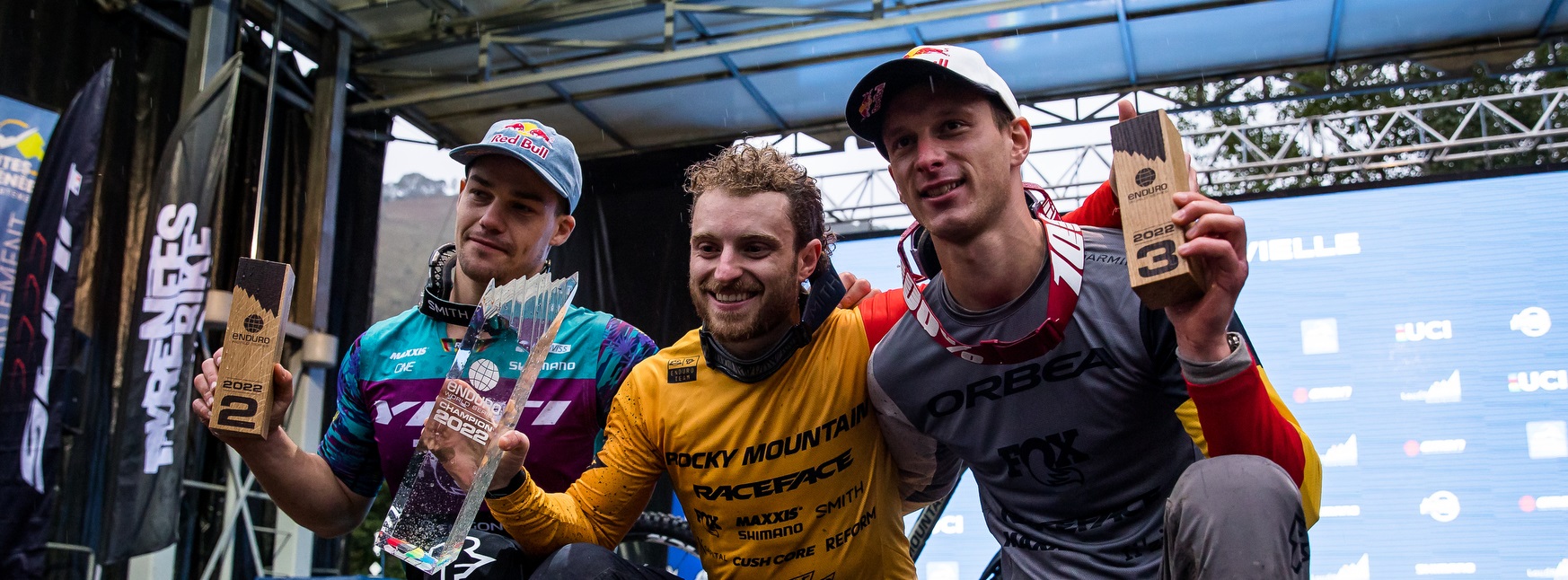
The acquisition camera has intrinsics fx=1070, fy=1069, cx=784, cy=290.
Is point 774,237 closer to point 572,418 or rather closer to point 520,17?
point 572,418

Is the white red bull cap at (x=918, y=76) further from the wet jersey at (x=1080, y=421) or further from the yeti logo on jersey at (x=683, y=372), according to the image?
the yeti logo on jersey at (x=683, y=372)

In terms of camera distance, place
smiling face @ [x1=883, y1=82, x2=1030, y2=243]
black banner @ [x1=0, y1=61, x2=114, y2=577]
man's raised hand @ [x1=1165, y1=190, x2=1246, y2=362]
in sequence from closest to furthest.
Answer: man's raised hand @ [x1=1165, y1=190, x2=1246, y2=362] < smiling face @ [x1=883, y1=82, x2=1030, y2=243] < black banner @ [x1=0, y1=61, x2=114, y2=577]

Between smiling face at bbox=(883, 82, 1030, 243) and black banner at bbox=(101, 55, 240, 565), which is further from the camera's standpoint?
black banner at bbox=(101, 55, 240, 565)

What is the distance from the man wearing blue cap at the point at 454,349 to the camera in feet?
7.72

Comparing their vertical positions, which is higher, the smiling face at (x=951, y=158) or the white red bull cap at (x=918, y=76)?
the white red bull cap at (x=918, y=76)

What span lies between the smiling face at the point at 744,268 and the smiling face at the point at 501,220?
463 mm

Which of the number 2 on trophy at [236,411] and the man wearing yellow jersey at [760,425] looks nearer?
the number 2 on trophy at [236,411]

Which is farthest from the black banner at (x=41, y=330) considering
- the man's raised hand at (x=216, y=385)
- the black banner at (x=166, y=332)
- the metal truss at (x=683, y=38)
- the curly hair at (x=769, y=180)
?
the curly hair at (x=769, y=180)

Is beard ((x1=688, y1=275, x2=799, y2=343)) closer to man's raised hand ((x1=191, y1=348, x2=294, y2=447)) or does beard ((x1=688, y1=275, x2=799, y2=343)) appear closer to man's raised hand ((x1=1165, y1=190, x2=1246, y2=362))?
man's raised hand ((x1=191, y1=348, x2=294, y2=447))

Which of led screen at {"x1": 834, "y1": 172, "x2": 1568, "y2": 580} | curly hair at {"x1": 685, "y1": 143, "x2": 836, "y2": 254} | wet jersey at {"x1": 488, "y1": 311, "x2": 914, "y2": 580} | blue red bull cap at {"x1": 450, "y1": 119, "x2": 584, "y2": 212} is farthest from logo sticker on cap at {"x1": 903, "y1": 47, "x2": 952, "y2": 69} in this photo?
led screen at {"x1": 834, "y1": 172, "x2": 1568, "y2": 580}

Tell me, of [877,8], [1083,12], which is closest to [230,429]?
[877,8]

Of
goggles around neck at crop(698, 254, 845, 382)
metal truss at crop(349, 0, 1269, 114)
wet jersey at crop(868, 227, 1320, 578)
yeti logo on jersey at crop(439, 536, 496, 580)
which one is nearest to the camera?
wet jersey at crop(868, 227, 1320, 578)

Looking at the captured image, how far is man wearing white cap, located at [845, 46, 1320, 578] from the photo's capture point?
1691 millimetres

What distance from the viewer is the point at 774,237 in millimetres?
2062
